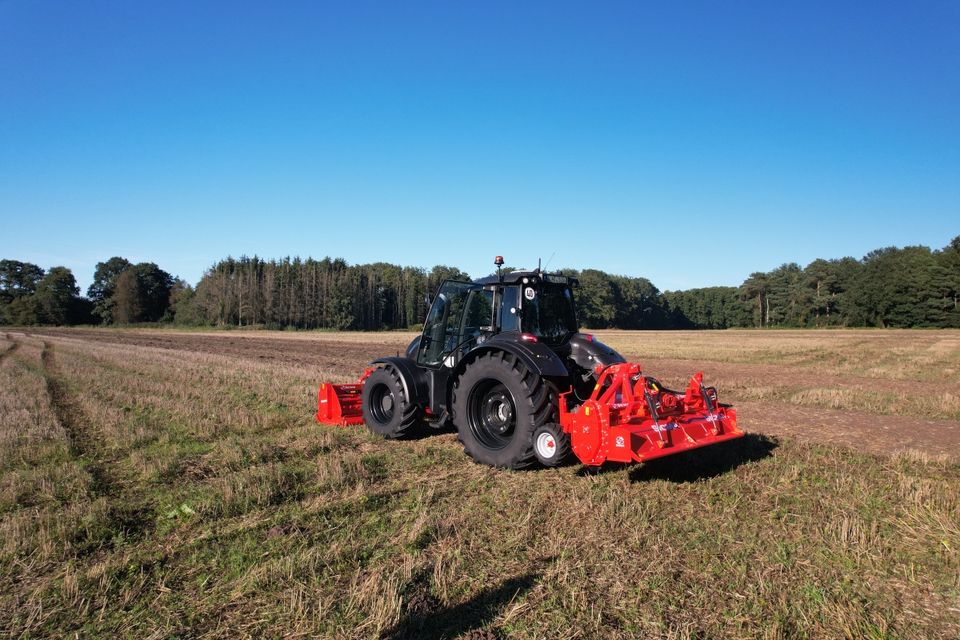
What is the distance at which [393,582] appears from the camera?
11.1 ft

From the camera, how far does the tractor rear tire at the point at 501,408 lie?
5.90m

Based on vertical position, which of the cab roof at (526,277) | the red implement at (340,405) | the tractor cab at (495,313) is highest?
the cab roof at (526,277)

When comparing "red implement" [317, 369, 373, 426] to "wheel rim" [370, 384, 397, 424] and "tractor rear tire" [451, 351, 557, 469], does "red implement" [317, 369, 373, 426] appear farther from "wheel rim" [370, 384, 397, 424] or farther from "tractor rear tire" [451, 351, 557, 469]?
"tractor rear tire" [451, 351, 557, 469]

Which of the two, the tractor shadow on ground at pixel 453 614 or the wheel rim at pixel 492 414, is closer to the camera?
the tractor shadow on ground at pixel 453 614

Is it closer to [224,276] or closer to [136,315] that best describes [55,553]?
[224,276]

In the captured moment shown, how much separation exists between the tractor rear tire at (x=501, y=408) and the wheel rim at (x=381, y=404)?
175cm

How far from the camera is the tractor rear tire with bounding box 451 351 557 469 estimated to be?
5898mm

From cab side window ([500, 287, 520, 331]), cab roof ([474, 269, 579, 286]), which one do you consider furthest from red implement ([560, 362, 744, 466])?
cab roof ([474, 269, 579, 286])

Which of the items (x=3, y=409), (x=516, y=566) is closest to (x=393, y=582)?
(x=516, y=566)

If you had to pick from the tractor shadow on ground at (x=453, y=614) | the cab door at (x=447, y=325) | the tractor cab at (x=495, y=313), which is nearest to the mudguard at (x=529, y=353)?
the tractor cab at (x=495, y=313)

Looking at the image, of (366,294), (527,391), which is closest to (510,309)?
(527,391)

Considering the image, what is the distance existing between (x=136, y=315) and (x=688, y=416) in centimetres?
9343

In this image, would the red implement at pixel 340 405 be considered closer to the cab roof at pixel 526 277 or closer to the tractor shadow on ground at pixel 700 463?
the cab roof at pixel 526 277

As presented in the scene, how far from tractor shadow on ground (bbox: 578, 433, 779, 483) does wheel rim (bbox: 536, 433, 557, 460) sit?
0.62 m
